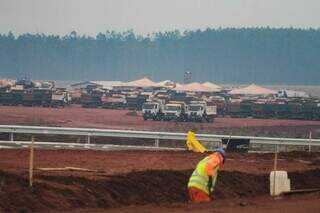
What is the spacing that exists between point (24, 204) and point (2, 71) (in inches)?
7277

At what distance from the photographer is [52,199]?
47.7 ft

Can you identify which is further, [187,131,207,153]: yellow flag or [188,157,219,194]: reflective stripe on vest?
[187,131,207,153]: yellow flag

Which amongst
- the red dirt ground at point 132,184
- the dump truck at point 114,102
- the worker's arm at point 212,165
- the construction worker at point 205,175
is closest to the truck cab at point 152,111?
the dump truck at point 114,102

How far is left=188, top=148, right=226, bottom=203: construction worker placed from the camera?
14781mm

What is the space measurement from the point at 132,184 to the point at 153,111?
39949 mm

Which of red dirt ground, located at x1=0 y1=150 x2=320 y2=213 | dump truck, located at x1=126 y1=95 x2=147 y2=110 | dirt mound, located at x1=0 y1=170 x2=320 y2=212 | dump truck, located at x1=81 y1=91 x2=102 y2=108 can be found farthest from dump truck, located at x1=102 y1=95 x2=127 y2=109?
dirt mound, located at x1=0 y1=170 x2=320 y2=212

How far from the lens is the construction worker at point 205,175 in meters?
14.8

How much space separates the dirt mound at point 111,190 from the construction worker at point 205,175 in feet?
4.47

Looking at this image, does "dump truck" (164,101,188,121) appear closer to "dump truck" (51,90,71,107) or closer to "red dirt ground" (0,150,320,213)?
"dump truck" (51,90,71,107)

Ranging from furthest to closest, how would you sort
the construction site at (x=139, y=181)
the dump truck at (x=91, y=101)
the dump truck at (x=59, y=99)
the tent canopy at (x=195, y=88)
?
the tent canopy at (x=195, y=88) → the dump truck at (x=91, y=101) → the dump truck at (x=59, y=99) → the construction site at (x=139, y=181)

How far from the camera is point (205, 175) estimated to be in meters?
14.9

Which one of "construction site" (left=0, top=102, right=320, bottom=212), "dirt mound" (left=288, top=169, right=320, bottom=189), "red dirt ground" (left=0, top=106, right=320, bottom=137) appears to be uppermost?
"construction site" (left=0, top=102, right=320, bottom=212)

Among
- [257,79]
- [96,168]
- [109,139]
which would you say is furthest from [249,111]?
[257,79]

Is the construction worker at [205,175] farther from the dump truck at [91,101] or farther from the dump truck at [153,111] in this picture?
the dump truck at [91,101]
